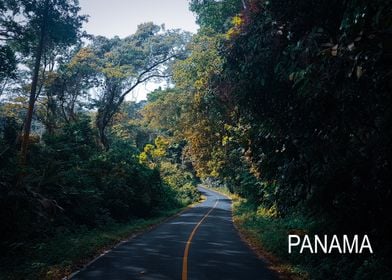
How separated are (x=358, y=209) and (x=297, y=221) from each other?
28.8ft

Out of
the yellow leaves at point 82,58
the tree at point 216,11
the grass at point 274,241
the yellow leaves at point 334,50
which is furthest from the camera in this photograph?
the yellow leaves at point 82,58

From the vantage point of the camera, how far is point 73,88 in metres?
37.7

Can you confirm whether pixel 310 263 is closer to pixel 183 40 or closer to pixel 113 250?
pixel 113 250

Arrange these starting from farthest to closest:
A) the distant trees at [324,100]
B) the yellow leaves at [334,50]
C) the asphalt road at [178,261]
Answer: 1. the asphalt road at [178,261]
2. the distant trees at [324,100]
3. the yellow leaves at [334,50]

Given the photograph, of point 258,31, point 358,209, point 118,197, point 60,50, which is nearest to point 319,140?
point 358,209

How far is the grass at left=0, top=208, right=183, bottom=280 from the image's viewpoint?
9477 mm

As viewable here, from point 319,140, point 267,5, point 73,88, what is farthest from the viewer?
point 73,88

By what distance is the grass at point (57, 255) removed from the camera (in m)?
9.48

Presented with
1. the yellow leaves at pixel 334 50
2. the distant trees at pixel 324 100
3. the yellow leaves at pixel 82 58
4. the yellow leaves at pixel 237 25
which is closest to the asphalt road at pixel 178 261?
the distant trees at pixel 324 100

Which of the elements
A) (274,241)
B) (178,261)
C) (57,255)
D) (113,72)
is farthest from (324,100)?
(113,72)

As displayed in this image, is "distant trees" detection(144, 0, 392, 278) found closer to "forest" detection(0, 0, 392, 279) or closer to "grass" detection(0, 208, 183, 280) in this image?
"forest" detection(0, 0, 392, 279)

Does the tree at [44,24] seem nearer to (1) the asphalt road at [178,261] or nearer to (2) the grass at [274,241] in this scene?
(1) the asphalt road at [178,261]

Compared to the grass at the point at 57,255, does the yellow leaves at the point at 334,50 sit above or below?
above

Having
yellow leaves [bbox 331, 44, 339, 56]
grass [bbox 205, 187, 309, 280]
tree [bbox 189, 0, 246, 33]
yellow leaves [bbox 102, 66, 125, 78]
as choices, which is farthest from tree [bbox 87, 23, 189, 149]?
yellow leaves [bbox 331, 44, 339, 56]
